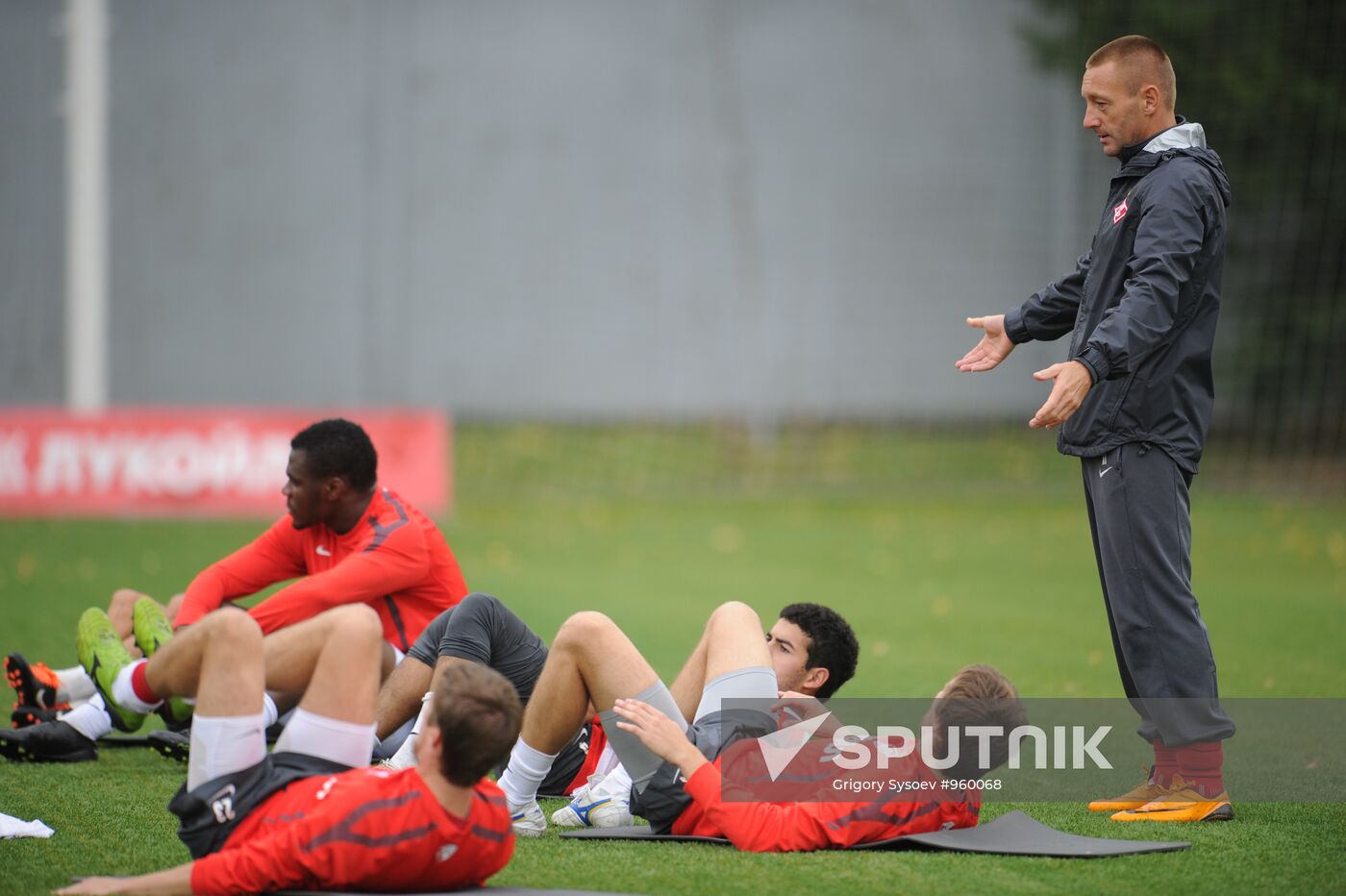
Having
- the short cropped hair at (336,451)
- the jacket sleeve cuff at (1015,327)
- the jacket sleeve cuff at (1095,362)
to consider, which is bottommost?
the short cropped hair at (336,451)

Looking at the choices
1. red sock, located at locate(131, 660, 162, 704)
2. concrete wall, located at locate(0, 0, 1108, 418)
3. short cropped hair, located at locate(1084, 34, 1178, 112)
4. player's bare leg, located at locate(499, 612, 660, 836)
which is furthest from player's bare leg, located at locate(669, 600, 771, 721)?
concrete wall, located at locate(0, 0, 1108, 418)

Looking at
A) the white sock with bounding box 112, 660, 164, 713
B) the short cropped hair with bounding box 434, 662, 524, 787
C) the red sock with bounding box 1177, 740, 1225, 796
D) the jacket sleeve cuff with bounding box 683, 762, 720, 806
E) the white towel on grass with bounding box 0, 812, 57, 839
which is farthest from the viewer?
the red sock with bounding box 1177, 740, 1225, 796

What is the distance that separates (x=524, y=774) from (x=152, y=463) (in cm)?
1112

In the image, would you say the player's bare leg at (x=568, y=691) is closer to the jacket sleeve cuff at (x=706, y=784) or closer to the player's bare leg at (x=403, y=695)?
the jacket sleeve cuff at (x=706, y=784)

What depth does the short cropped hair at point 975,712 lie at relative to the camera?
169 inches

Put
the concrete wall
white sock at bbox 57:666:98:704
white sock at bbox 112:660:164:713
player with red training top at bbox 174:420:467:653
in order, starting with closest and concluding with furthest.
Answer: white sock at bbox 112:660:164:713, player with red training top at bbox 174:420:467:653, white sock at bbox 57:666:98:704, the concrete wall

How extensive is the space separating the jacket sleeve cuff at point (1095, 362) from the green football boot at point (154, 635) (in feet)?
10.4

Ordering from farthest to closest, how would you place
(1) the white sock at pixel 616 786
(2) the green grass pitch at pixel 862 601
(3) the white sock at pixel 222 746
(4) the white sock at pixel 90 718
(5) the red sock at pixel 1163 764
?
(4) the white sock at pixel 90 718
(5) the red sock at pixel 1163 764
(1) the white sock at pixel 616 786
(2) the green grass pitch at pixel 862 601
(3) the white sock at pixel 222 746

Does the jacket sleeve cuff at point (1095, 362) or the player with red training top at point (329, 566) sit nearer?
the jacket sleeve cuff at point (1095, 362)

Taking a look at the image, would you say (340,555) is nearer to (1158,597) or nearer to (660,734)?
(660,734)

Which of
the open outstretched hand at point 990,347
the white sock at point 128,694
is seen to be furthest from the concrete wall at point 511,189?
the white sock at point 128,694

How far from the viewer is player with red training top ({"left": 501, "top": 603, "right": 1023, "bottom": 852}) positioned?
4.35 metres

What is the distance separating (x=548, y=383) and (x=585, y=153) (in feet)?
11.5

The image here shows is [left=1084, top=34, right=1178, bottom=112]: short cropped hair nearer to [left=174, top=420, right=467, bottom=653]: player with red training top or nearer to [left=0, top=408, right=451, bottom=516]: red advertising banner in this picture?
[left=174, top=420, right=467, bottom=653]: player with red training top
